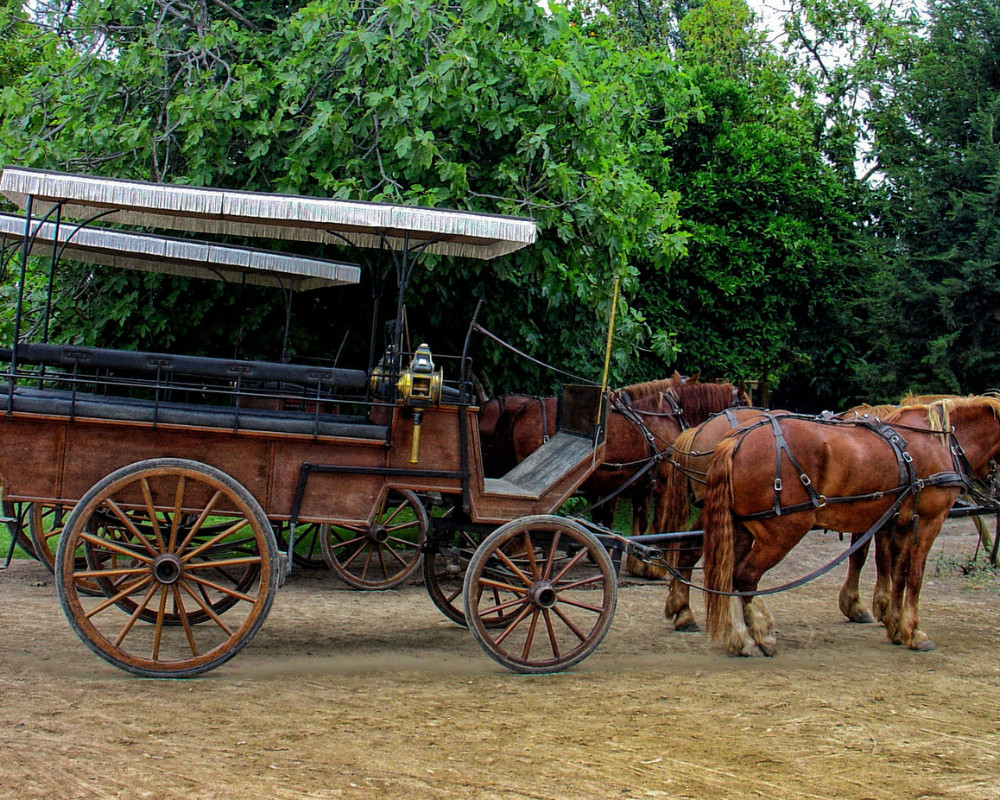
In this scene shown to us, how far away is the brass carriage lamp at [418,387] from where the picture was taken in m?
5.47

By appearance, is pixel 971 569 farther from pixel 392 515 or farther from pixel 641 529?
pixel 392 515

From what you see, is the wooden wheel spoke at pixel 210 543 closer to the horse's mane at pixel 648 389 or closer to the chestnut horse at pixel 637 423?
the chestnut horse at pixel 637 423

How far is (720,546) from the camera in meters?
6.32

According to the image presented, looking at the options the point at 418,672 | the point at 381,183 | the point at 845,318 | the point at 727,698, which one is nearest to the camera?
the point at 727,698

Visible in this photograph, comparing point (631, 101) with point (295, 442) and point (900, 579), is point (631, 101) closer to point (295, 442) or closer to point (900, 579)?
point (900, 579)

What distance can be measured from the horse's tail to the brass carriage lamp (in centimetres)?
199

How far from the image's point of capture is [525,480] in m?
6.52

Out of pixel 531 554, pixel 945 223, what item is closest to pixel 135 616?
pixel 531 554

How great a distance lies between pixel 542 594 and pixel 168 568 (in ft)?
6.68

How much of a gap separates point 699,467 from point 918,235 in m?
8.20

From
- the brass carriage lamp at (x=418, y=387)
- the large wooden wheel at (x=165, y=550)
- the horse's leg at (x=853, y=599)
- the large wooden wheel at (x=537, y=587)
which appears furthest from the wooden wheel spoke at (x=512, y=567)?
the horse's leg at (x=853, y=599)

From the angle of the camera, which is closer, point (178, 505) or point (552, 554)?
point (178, 505)

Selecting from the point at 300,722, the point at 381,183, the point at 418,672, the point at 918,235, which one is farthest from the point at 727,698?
the point at 918,235

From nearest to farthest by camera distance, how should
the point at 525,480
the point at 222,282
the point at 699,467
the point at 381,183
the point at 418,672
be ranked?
the point at 418,672, the point at 525,480, the point at 699,467, the point at 381,183, the point at 222,282
